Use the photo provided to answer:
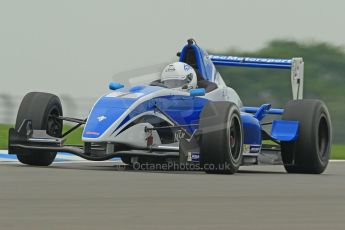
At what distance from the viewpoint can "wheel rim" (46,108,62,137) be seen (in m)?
14.0

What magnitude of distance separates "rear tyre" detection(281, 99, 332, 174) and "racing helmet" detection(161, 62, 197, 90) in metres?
1.50

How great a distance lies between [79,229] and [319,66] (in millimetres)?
64962

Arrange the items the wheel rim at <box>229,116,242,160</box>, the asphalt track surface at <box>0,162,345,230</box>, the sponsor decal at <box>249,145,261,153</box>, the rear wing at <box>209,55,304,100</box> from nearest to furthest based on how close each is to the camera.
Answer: the asphalt track surface at <box>0,162,345,230</box> → the wheel rim at <box>229,116,242,160</box> → the sponsor decal at <box>249,145,261,153</box> → the rear wing at <box>209,55,304,100</box>

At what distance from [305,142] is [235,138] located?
5.28 ft

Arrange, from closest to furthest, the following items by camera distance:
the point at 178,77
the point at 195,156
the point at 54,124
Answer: the point at 195,156
the point at 178,77
the point at 54,124

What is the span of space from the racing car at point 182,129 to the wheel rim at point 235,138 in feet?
0.04

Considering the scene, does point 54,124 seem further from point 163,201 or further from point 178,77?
point 163,201

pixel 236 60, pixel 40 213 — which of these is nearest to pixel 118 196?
pixel 40 213

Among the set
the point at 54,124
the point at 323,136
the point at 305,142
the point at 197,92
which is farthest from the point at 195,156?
the point at 323,136

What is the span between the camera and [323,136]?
49.4 feet

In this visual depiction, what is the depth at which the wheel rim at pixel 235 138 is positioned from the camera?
12.9m

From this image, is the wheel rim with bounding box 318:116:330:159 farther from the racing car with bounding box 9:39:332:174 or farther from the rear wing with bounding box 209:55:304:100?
the rear wing with bounding box 209:55:304:100

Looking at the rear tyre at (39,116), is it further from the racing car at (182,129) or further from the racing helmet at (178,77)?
the racing helmet at (178,77)

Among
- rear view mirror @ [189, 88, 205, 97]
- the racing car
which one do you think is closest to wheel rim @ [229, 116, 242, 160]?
the racing car
